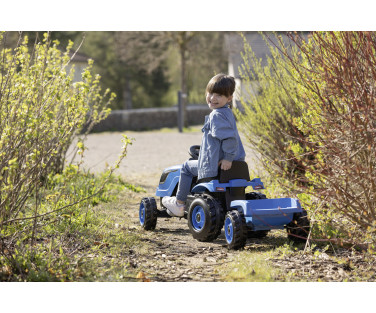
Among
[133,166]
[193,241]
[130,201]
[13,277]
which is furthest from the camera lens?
[133,166]

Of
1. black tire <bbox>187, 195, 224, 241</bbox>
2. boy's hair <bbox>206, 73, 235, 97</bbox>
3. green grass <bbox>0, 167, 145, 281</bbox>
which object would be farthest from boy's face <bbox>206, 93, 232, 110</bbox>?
green grass <bbox>0, 167, 145, 281</bbox>

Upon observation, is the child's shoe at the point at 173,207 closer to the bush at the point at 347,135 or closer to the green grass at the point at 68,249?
the green grass at the point at 68,249

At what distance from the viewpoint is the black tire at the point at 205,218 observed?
4.94 m

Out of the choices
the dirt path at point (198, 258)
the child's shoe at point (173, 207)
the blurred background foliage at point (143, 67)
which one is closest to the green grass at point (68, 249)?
the dirt path at point (198, 258)

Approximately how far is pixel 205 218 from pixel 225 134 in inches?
32.0

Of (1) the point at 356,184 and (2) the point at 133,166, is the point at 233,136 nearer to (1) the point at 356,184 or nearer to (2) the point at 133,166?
(1) the point at 356,184

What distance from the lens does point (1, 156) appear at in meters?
4.49

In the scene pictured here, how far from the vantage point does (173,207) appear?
18.5 ft

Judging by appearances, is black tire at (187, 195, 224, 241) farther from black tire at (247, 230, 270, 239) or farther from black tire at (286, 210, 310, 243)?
black tire at (286, 210, 310, 243)

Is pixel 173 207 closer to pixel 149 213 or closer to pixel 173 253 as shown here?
pixel 149 213

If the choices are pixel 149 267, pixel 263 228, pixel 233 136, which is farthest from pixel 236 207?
pixel 149 267

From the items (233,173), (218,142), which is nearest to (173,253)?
(233,173)

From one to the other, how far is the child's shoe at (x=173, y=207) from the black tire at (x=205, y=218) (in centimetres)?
32

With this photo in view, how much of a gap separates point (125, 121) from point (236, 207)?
18313 mm
